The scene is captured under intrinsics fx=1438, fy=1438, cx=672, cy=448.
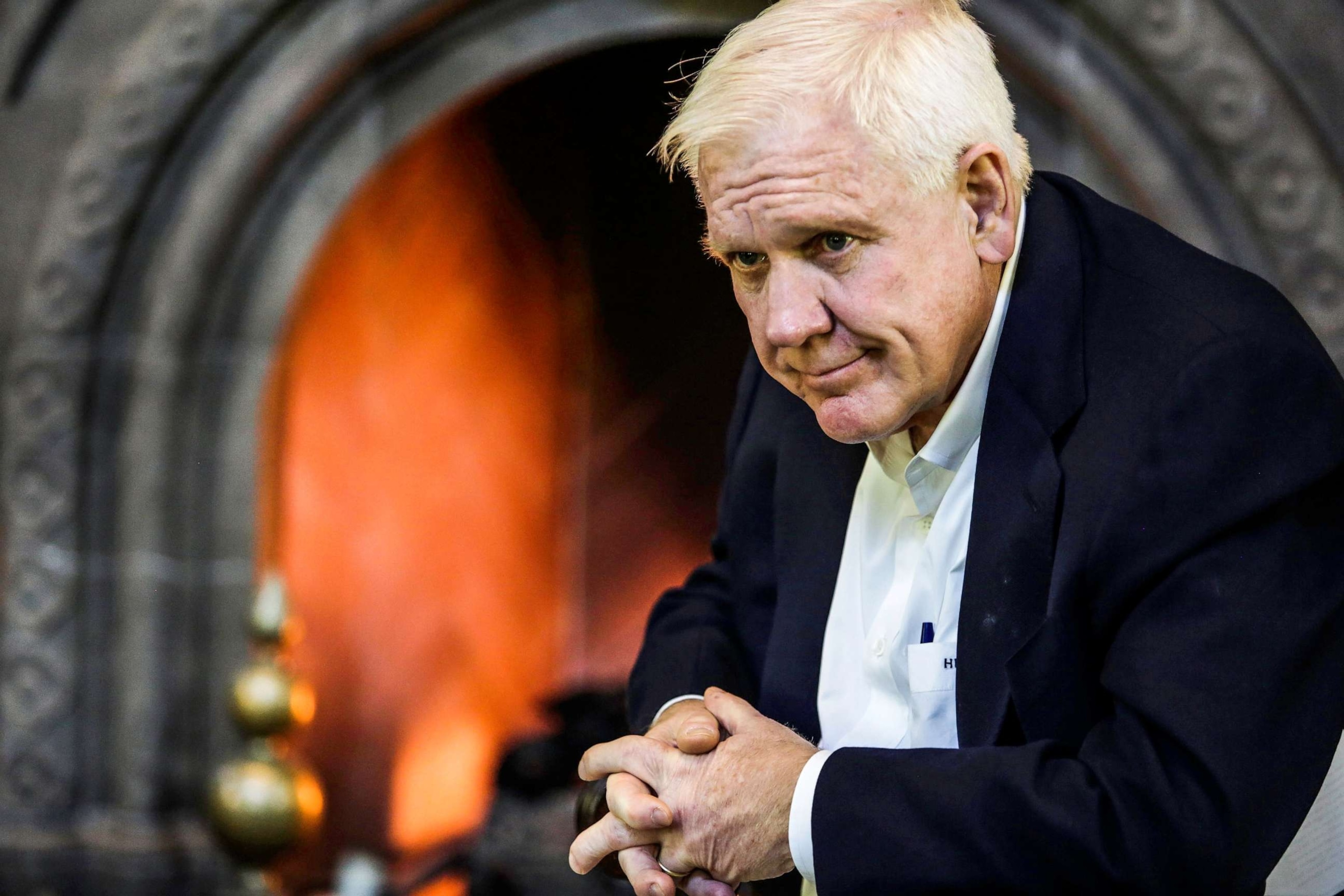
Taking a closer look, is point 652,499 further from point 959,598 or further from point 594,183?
point 959,598

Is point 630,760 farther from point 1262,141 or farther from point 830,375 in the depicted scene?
point 1262,141

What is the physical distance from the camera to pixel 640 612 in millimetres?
3660

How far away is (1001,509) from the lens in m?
1.24

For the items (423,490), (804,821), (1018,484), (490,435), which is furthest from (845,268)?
(490,435)

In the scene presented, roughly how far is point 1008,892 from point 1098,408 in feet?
1.31

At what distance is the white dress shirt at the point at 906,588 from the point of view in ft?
4.34

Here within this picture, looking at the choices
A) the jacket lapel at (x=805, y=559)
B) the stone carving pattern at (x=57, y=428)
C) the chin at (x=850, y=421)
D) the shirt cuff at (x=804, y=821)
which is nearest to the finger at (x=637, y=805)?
the shirt cuff at (x=804, y=821)

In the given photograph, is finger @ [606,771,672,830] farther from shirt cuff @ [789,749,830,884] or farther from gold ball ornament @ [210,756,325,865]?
gold ball ornament @ [210,756,325,865]

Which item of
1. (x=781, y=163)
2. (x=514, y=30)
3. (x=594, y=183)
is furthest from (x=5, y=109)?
(x=781, y=163)

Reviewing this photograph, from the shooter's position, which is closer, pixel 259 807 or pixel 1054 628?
pixel 1054 628

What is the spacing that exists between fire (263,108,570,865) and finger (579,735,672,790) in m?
1.72

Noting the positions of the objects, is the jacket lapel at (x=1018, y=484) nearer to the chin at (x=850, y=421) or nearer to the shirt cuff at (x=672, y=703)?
the chin at (x=850, y=421)

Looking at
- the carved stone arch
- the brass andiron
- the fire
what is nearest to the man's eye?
the carved stone arch

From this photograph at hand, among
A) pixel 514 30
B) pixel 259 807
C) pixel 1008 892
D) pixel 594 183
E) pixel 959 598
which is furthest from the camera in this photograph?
pixel 594 183
